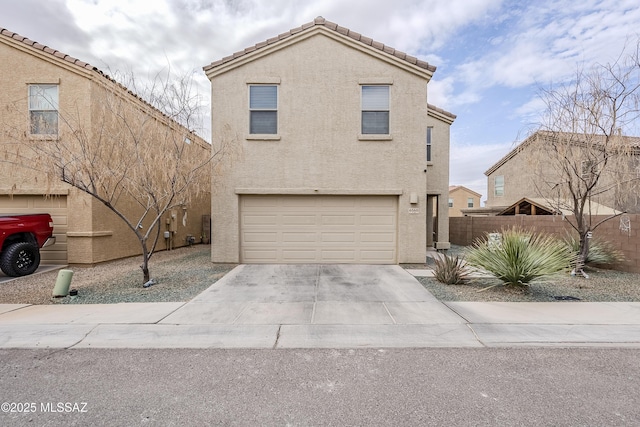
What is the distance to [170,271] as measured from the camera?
355 inches

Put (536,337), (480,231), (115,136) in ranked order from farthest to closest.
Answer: (480,231) → (115,136) → (536,337)

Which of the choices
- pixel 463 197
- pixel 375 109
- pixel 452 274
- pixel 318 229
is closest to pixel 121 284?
pixel 318 229

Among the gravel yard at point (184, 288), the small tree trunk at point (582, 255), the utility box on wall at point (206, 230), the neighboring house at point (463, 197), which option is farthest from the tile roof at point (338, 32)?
the neighboring house at point (463, 197)

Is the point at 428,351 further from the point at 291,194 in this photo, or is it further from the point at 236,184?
the point at 236,184

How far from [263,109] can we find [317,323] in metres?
7.54

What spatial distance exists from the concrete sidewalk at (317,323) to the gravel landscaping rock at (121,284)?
45cm

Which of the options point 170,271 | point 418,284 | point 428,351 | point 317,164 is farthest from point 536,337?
point 170,271

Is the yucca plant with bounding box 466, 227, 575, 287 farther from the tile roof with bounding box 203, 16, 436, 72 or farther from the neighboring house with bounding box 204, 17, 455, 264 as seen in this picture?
the tile roof with bounding box 203, 16, 436, 72

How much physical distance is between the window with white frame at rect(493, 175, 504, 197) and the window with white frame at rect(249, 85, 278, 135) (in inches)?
882

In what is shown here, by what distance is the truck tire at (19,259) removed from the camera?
780cm

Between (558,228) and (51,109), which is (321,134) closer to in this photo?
(51,109)

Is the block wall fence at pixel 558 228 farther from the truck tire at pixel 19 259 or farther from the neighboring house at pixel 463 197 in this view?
the neighboring house at pixel 463 197

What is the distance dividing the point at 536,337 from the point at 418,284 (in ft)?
10.3

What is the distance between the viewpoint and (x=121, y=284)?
7.42 m
